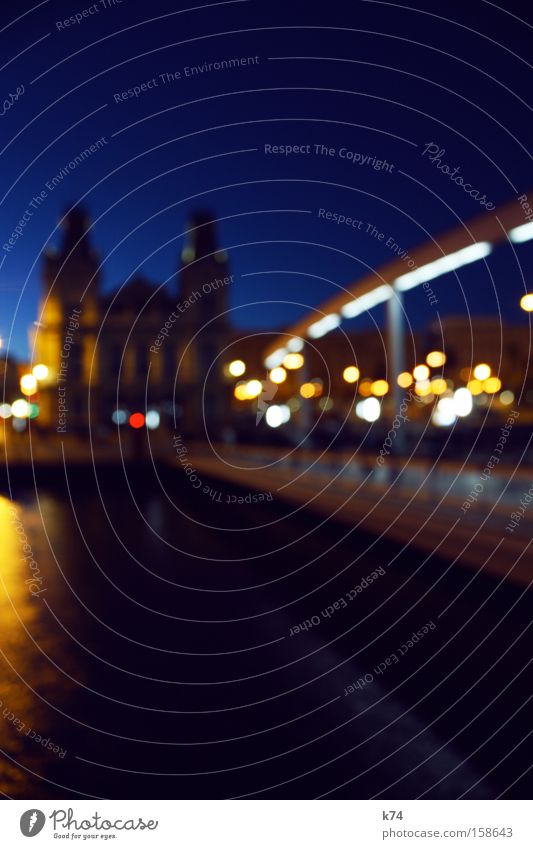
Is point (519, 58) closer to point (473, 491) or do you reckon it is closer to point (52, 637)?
point (52, 637)

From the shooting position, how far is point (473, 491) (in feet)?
55.5

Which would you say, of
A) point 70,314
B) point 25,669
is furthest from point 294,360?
point 70,314

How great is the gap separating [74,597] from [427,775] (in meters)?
5.96

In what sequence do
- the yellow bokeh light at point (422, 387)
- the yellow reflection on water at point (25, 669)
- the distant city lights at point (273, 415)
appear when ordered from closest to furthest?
the yellow reflection on water at point (25, 669) < the distant city lights at point (273, 415) < the yellow bokeh light at point (422, 387)

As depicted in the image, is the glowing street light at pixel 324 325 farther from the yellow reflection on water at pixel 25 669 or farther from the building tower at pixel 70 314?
the building tower at pixel 70 314

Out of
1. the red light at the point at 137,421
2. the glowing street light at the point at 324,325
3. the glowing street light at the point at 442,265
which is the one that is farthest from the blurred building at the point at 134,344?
the glowing street light at the point at 442,265

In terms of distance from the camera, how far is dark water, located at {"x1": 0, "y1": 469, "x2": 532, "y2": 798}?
5.22m

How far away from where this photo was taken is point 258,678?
7.27m

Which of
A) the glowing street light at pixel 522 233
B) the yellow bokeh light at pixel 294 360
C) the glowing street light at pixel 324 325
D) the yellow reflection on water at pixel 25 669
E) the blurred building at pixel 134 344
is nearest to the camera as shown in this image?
the yellow reflection on water at pixel 25 669

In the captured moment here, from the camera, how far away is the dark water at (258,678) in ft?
17.1

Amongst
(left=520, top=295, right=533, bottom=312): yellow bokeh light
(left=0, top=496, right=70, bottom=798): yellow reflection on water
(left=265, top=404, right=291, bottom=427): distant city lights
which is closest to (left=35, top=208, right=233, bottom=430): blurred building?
(left=265, top=404, right=291, bottom=427): distant city lights

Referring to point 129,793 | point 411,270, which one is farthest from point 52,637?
point 411,270

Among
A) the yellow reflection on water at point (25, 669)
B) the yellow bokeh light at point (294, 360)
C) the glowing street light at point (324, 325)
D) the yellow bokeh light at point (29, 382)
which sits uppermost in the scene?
the yellow bokeh light at point (294, 360)

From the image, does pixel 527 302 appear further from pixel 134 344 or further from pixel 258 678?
pixel 134 344
